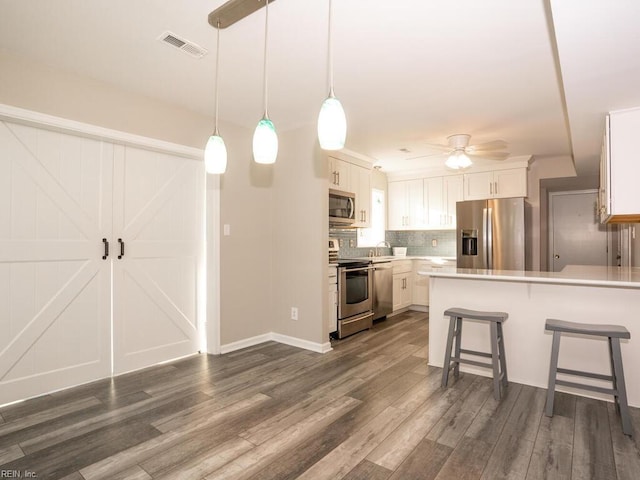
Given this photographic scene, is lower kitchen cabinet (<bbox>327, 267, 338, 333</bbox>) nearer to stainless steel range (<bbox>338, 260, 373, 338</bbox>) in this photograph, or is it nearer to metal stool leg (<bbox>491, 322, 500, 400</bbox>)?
stainless steel range (<bbox>338, 260, 373, 338</bbox>)

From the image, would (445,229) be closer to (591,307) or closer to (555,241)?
(555,241)

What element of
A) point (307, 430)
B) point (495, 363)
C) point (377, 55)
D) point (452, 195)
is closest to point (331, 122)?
point (377, 55)

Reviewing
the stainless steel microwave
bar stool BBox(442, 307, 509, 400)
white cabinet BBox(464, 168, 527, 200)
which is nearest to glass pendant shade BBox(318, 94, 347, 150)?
bar stool BBox(442, 307, 509, 400)

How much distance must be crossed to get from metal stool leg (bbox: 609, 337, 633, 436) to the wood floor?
85 mm

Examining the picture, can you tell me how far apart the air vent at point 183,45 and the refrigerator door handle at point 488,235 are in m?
4.13

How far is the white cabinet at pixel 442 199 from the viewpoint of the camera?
5.66m

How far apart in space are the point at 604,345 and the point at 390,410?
5.51 feet

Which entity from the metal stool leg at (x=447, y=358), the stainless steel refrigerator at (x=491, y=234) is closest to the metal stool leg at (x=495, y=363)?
the metal stool leg at (x=447, y=358)

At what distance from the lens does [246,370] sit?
3242 mm

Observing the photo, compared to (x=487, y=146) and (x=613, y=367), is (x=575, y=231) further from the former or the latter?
(x=613, y=367)

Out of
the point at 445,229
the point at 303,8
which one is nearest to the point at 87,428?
the point at 303,8

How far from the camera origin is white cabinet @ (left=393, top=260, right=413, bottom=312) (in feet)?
18.3

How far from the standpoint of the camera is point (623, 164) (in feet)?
9.04

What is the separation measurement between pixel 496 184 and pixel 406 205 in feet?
4.86
